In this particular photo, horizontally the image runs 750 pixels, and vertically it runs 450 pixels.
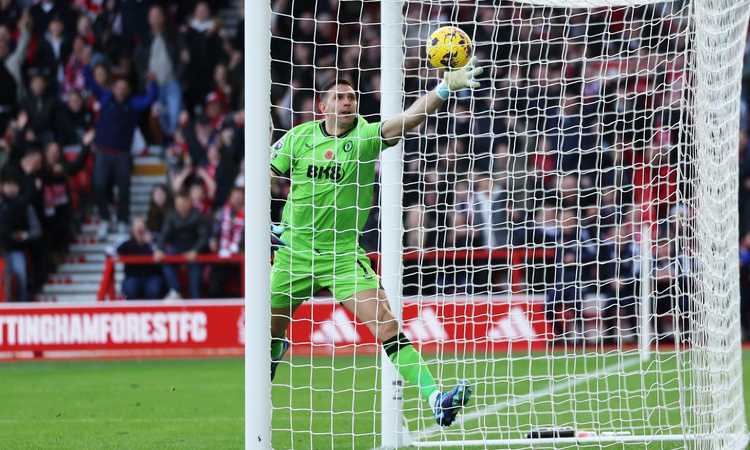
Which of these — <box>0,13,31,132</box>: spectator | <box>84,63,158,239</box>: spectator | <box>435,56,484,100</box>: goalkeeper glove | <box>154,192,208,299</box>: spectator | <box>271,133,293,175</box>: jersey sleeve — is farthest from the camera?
<box>0,13,31,132</box>: spectator

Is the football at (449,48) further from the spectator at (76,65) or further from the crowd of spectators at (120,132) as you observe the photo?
the spectator at (76,65)

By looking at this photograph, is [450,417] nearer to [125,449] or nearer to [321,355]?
[125,449]

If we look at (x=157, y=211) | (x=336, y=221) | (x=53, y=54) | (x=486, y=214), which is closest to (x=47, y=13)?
(x=53, y=54)

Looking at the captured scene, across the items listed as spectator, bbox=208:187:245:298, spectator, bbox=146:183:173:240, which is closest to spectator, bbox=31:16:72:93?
spectator, bbox=146:183:173:240

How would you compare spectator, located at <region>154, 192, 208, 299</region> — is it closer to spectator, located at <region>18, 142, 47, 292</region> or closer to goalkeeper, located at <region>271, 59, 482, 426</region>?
spectator, located at <region>18, 142, 47, 292</region>

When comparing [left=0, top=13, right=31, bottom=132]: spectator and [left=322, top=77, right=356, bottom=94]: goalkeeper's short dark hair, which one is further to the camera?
[left=0, top=13, right=31, bottom=132]: spectator

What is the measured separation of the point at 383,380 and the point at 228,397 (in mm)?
3105

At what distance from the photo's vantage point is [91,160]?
1712 centimetres

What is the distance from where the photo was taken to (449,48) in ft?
22.5

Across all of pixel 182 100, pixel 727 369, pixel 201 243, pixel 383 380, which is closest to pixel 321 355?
pixel 201 243

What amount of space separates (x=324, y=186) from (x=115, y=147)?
10017 millimetres

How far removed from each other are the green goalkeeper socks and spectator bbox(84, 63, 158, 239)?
10345 millimetres

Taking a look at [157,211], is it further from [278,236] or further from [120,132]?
[278,236]

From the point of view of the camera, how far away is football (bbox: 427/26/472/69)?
22.5ft
